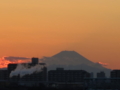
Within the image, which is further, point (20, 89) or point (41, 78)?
point (41, 78)

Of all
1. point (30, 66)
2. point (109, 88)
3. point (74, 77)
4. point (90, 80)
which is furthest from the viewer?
point (74, 77)

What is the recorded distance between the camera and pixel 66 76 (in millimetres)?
199000

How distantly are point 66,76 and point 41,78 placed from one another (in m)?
9.87

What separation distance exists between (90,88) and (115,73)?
368 feet

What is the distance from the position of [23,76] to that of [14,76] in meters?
5.94

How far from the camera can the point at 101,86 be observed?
7469 cm

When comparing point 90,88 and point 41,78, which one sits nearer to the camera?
point 90,88

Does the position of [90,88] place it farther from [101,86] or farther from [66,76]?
[66,76]

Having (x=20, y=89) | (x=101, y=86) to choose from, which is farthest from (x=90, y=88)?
(x=20, y=89)

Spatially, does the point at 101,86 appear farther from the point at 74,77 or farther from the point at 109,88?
the point at 74,77

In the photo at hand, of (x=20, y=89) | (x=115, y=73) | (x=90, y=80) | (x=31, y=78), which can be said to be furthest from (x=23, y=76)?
(x=90, y=80)

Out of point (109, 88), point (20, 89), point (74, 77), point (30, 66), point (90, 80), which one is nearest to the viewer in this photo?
point (109, 88)

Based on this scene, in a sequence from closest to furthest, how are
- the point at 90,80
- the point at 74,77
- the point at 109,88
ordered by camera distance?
the point at 109,88 → the point at 90,80 → the point at 74,77

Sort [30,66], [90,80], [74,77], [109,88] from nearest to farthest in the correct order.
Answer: [109,88]
[90,80]
[30,66]
[74,77]
